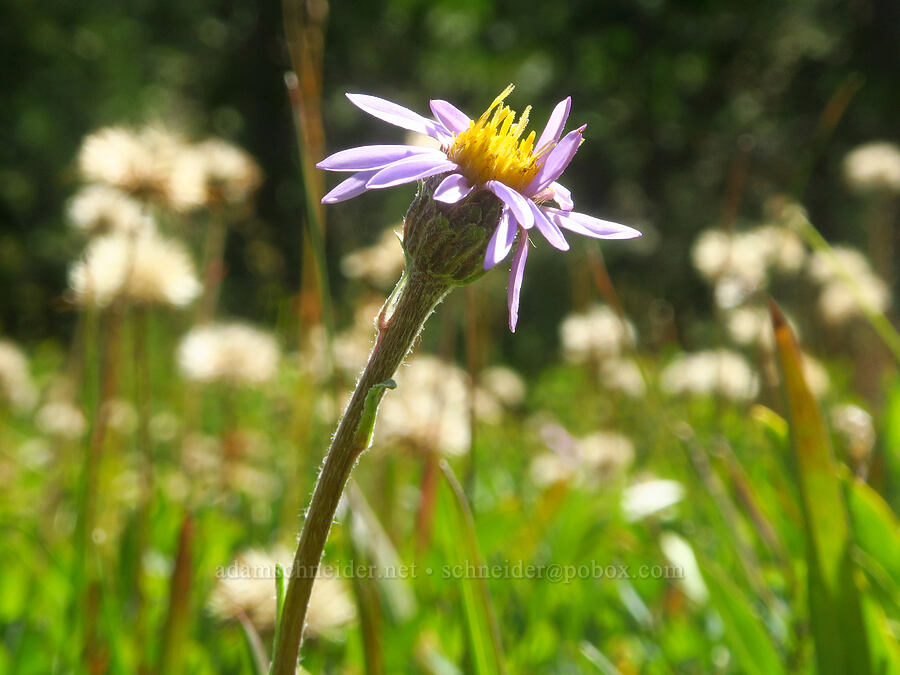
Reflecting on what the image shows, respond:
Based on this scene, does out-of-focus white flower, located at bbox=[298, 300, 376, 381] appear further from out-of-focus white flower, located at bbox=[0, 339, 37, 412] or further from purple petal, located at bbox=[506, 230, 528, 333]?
out-of-focus white flower, located at bbox=[0, 339, 37, 412]

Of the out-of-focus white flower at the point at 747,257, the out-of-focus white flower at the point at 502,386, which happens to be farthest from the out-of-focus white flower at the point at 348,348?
the out-of-focus white flower at the point at 502,386

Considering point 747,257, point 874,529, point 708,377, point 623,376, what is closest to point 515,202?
point 874,529

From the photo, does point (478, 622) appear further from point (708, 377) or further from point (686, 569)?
point (708, 377)

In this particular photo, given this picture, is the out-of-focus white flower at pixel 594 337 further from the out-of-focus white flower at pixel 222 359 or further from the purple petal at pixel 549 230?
the purple petal at pixel 549 230

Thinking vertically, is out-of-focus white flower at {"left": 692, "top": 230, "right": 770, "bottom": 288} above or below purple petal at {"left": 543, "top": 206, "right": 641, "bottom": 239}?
above

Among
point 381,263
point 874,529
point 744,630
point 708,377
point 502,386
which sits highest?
point 502,386

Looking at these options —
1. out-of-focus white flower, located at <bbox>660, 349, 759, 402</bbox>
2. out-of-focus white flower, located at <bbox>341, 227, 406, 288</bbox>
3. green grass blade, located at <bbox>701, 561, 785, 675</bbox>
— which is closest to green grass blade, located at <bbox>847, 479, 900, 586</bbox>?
green grass blade, located at <bbox>701, 561, 785, 675</bbox>
